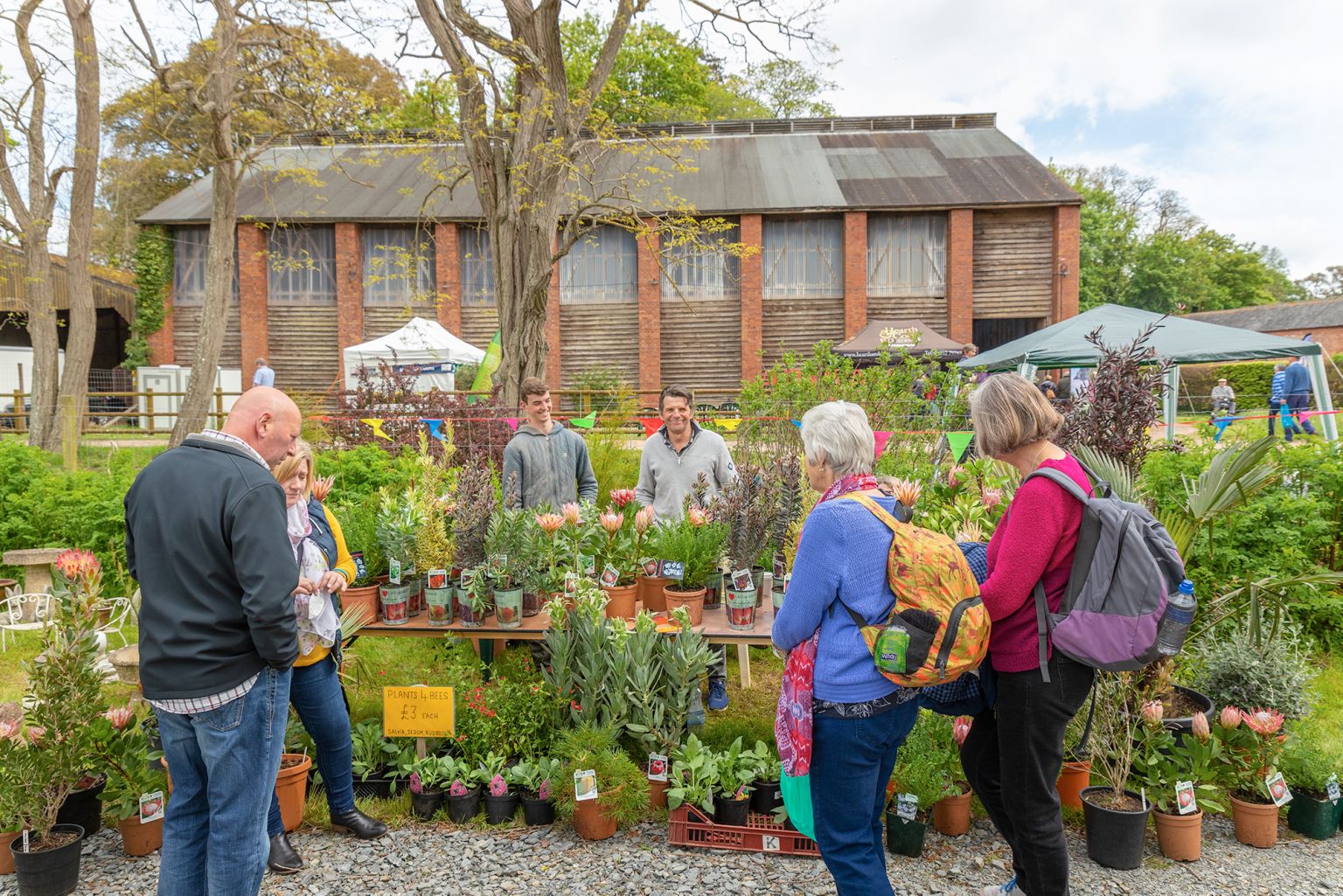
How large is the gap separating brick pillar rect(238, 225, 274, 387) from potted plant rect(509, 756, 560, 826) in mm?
22447

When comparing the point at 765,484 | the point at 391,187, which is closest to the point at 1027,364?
the point at 765,484

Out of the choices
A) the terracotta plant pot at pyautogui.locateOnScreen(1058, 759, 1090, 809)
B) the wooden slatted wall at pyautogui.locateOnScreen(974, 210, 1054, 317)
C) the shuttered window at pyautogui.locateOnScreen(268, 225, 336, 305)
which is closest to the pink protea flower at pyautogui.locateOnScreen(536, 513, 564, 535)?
the terracotta plant pot at pyautogui.locateOnScreen(1058, 759, 1090, 809)

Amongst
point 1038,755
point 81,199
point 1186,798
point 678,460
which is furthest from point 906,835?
point 81,199

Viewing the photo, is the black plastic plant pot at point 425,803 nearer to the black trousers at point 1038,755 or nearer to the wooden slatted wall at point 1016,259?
the black trousers at point 1038,755

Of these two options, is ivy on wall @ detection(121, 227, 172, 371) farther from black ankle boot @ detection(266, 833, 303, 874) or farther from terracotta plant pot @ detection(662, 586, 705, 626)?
terracotta plant pot @ detection(662, 586, 705, 626)

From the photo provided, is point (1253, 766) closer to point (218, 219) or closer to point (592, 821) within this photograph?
point (592, 821)

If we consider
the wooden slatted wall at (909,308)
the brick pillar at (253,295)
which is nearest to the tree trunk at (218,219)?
the brick pillar at (253,295)

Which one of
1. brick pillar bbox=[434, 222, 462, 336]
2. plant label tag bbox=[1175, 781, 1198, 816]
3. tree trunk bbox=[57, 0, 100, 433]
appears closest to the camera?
plant label tag bbox=[1175, 781, 1198, 816]

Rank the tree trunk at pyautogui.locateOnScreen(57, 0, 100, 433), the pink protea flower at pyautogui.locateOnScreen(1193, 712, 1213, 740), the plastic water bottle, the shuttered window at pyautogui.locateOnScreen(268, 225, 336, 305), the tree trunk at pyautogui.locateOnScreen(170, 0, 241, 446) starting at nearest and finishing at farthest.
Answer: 1. the plastic water bottle
2. the pink protea flower at pyautogui.locateOnScreen(1193, 712, 1213, 740)
3. the tree trunk at pyautogui.locateOnScreen(57, 0, 100, 433)
4. the tree trunk at pyautogui.locateOnScreen(170, 0, 241, 446)
5. the shuttered window at pyautogui.locateOnScreen(268, 225, 336, 305)

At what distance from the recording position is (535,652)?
161 inches

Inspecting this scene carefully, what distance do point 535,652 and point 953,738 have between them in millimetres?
1998

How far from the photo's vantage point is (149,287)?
890 inches

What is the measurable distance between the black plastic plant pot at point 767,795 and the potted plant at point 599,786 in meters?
0.46

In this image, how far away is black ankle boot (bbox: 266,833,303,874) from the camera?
3094mm
